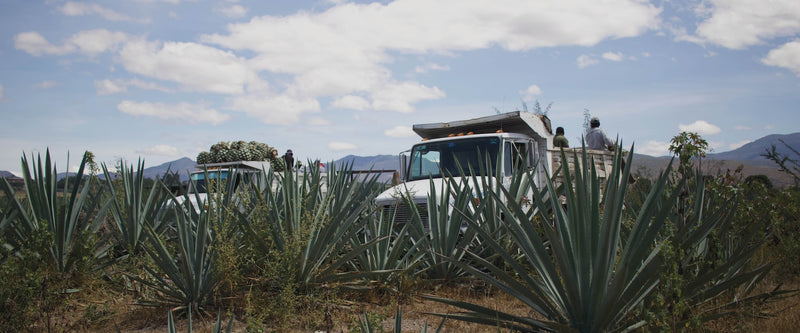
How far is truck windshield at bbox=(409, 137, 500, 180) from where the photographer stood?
28.2ft

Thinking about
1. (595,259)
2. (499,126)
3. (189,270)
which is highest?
(499,126)

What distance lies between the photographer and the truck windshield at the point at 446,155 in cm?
860

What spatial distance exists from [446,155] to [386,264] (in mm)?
Answer: 4285

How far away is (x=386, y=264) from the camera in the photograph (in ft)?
16.3

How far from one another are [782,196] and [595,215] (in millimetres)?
6150

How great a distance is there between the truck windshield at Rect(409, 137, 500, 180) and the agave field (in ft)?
9.53

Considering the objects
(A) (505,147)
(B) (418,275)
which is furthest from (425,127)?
(B) (418,275)

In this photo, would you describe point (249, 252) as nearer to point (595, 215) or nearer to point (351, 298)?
point (351, 298)

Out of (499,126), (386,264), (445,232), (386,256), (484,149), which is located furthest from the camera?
(499,126)

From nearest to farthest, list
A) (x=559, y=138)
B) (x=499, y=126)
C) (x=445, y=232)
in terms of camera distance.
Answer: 1. (x=445, y=232)
2. (x=559, y=138)
3. (x=499, y=126)

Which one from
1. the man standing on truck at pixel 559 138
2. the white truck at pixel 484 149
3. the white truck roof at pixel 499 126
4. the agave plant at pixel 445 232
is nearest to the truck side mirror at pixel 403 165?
the white truck at pixel 484 149

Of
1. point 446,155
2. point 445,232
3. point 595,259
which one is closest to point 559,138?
point 446,155

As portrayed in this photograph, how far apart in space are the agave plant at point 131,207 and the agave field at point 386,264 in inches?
0.9

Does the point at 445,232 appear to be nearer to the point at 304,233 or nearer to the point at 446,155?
the point at 304,233
